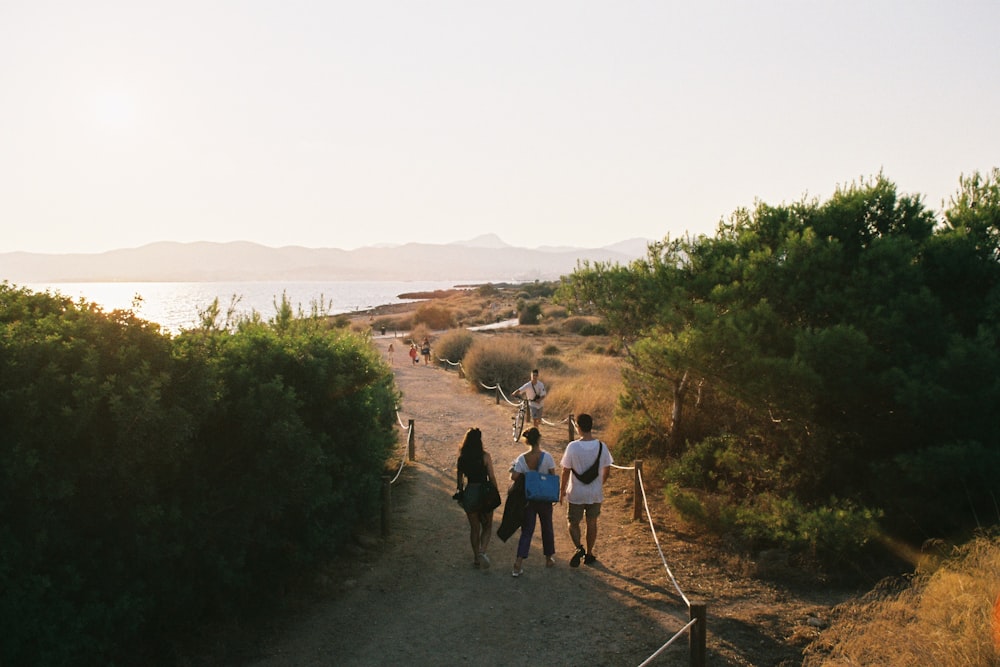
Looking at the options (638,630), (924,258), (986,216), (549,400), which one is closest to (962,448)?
(924,258)

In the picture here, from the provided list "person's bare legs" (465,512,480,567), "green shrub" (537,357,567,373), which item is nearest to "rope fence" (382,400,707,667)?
"person's bare legs" (465,512,480,567)

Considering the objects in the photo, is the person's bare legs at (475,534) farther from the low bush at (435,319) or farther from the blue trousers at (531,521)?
the low bush at (435,319)

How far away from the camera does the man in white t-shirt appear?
8414 millimetres

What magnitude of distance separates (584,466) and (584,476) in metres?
0.12

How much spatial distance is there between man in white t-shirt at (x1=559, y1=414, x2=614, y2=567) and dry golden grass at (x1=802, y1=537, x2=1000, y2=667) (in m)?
2.87

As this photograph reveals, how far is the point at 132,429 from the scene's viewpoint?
566 cm

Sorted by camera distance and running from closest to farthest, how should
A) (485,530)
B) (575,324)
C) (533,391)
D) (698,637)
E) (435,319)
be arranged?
(698,637), (485,530), (533,391), (575,324), (435,319)

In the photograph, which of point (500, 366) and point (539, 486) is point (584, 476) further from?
point (500, 366)

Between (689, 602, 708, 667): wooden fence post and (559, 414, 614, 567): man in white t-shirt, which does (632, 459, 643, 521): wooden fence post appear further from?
(689, 602, 708, 667): wooden fence post

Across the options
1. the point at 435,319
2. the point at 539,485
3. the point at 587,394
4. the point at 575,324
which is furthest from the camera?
the point at 435,319

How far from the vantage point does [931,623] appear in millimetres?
5879

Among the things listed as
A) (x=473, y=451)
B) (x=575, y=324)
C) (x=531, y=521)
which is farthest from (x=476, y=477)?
(x=575, y=324)

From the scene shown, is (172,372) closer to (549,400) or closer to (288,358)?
(288,358)

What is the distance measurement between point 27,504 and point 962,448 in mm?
9150
